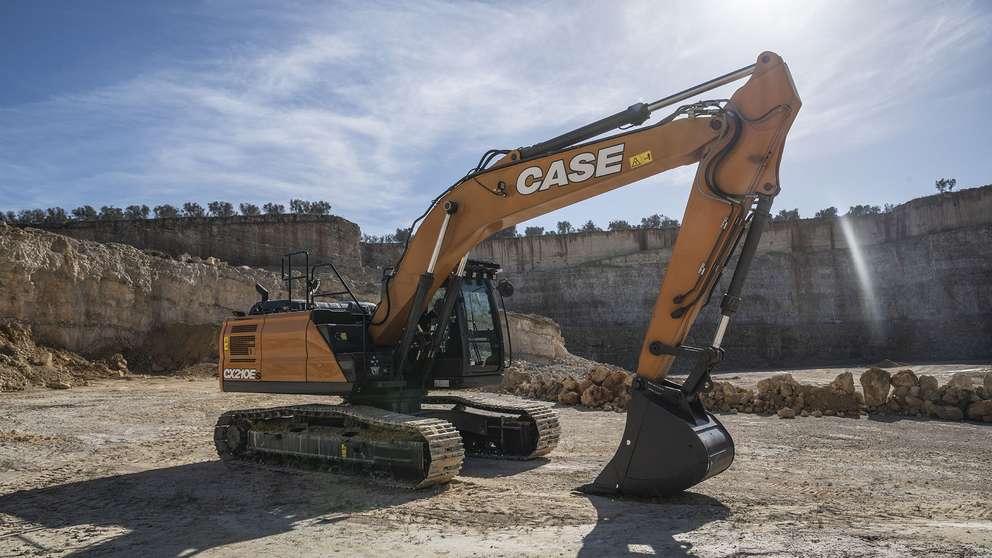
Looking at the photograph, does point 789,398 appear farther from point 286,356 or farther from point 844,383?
point 286,356

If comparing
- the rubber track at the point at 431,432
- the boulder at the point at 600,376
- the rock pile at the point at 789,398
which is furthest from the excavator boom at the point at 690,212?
the boulder at the point at 600,376

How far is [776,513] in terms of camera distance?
214 inches

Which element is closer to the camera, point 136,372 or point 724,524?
point 724,524

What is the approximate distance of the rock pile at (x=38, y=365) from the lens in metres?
17.3

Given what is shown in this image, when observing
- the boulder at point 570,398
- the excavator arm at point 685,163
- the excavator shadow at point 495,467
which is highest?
the excavator arm at point 685,163

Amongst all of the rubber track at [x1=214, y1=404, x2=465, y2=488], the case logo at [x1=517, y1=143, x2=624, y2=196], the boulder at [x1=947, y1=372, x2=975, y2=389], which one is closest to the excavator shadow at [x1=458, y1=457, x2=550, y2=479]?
the rubber track at [x1=214, y1=404, x2=465, y2=488]

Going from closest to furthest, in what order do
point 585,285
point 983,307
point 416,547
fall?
point 416,547, point 983,307, point 585,285

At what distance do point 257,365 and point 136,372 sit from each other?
Answer: 16288 mm

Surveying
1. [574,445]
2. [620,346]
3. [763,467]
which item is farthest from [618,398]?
[620,346]

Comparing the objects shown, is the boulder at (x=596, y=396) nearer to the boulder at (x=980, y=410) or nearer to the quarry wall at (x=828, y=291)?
the boulder at (x=980, y=410)

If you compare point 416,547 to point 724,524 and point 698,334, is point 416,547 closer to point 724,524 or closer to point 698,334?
point 724,524

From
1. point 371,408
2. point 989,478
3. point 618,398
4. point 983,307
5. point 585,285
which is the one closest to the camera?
point 989,478

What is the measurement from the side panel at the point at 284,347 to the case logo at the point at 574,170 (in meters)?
2.82

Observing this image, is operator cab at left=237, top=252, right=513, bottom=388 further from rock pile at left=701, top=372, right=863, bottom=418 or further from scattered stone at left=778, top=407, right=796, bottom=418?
scattered stone at left=778, top=407, right=796, bottom=418
